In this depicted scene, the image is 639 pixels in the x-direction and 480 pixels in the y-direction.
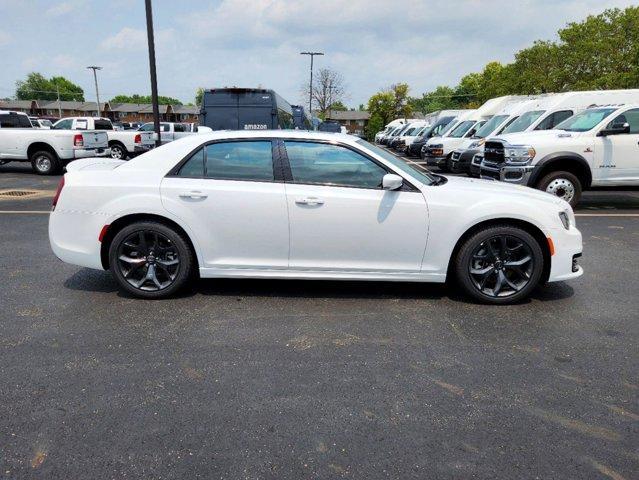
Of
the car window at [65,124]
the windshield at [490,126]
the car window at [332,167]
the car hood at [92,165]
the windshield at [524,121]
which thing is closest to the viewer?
the car window at [332,167]

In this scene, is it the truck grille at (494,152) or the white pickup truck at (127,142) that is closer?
the truck grille at (494,152)

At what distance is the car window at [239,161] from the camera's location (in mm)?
4438

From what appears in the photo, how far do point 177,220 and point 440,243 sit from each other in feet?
7.62

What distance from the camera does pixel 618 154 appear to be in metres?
9.30

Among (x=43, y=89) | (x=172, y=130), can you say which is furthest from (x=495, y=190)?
(x=43, y=89)

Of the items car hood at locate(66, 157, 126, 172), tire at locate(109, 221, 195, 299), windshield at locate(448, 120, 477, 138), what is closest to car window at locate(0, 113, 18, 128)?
car hood at locate(66, 157, 126, 172)

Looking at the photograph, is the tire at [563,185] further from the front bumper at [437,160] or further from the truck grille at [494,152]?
the front bumper at [437,160]

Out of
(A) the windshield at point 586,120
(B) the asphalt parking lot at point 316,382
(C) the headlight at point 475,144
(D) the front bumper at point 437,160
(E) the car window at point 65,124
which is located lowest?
(B) the asphalt parking lot at point 316,382

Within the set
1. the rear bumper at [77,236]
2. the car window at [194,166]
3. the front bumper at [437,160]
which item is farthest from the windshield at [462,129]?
the rear bumper at [77,236]

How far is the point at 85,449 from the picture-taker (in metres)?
2.44

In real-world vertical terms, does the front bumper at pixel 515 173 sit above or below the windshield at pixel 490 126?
below

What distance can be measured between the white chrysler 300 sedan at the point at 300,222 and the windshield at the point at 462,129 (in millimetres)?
15136

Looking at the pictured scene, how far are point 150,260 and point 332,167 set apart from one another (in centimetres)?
185

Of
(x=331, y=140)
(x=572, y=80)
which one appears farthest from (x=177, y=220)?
(x=572, y=80)
